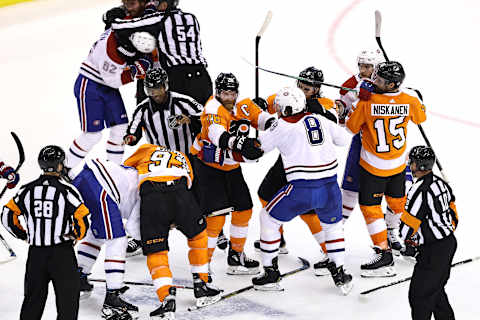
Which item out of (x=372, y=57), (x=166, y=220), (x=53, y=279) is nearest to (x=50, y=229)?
(x=53, y=279)

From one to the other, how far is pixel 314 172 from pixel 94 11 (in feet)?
22.4

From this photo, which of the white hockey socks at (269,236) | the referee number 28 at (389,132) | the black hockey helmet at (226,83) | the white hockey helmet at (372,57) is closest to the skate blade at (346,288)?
the white hockey socks at (269,236)

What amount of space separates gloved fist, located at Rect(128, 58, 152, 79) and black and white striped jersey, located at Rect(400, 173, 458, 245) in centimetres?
244

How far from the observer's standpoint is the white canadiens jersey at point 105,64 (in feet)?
20.8

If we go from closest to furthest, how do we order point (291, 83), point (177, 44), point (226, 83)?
1. point (226, 83)
2. point (177, 44)
3. point (291, 83)

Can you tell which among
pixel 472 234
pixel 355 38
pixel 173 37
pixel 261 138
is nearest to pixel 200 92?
pixel 173 37

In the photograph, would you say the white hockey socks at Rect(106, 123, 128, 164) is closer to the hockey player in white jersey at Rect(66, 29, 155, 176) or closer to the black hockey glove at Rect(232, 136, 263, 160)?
the hockey player in white jersey at Rect(66, 29, 155, 176)

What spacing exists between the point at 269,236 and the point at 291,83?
4.17 metres

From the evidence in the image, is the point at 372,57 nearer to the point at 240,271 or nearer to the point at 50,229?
the point at 240,271

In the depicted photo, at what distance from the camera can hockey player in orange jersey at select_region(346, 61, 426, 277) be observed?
553 cm

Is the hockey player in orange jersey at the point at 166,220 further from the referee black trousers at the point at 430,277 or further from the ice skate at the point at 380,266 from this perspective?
the referee black trousers at the point at 430,277

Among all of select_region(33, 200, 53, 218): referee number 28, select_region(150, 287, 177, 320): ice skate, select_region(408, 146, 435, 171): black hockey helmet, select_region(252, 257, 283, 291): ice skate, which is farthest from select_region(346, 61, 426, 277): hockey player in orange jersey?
select_region(33, 200, 53, 218): referee number 28

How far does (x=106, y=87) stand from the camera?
6.57 meters

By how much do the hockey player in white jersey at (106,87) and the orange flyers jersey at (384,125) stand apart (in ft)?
5.40
